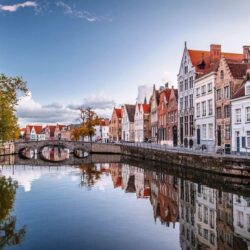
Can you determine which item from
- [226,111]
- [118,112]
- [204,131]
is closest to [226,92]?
[226,111]

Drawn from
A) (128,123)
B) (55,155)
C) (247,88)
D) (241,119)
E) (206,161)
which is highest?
(247,88)

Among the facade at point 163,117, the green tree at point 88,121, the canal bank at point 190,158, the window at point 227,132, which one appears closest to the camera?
the canal bank at point 190,158

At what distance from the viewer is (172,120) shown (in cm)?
4925

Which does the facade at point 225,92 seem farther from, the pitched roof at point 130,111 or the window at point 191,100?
the pitched roof at point 130,111

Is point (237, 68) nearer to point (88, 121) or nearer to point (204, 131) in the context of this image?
point (204, 131)

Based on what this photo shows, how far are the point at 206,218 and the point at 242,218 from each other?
146 centimetres

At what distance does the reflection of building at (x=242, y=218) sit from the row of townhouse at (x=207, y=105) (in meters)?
8.65

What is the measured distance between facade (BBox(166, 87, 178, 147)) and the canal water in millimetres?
23865

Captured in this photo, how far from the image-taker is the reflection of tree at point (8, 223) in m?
11.6

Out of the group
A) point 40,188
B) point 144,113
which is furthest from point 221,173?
point 144,113

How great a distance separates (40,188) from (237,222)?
13.4 metres

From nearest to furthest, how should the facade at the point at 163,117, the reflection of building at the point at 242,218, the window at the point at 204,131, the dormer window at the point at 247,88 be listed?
the reflection of building at the point at 242,218 → the dormer window at the point at 247,88 → the window at the point at 204,131 → the facade at the point at 163,117

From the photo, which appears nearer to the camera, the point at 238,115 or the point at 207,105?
the point at 238,115

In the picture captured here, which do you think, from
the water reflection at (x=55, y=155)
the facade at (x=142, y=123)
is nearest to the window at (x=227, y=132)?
the water reflection at (x=55, y=155)
